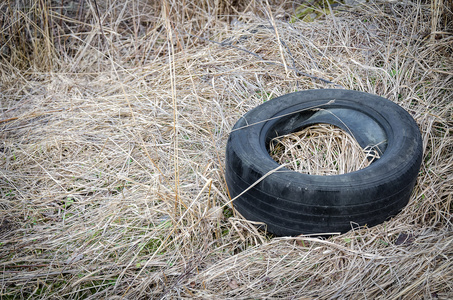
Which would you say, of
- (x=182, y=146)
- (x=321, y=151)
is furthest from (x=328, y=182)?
(x=182, y=146)

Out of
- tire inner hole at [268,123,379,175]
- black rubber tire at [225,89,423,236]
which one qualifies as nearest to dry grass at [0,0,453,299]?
black rubber tire at [225,89,423,236]

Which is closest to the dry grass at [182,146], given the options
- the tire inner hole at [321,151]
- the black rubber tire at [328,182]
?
the black rubber tire at [328,182]

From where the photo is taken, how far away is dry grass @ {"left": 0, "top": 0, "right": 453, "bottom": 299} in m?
2.12

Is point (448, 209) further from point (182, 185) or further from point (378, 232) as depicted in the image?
point (182, 185)

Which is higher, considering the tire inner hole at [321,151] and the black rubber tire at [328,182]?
the black rubber tire at [328,182]

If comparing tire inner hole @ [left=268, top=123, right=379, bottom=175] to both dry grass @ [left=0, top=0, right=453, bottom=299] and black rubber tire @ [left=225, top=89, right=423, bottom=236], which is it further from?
dry grass @ [left=0, top=0, right=453, bottom=299]

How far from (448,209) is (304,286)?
98 centimetres

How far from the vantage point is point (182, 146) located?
3129 mm

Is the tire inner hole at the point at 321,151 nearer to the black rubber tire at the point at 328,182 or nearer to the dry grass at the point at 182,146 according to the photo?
the black rubber tire at the point at 328,182

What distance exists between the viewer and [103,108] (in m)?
3.66

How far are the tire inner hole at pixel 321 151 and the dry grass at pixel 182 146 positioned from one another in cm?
39

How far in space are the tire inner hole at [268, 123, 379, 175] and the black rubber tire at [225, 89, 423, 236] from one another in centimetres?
8

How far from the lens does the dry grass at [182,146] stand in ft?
6.97

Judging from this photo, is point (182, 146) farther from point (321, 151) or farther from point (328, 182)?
point (328, 182)
